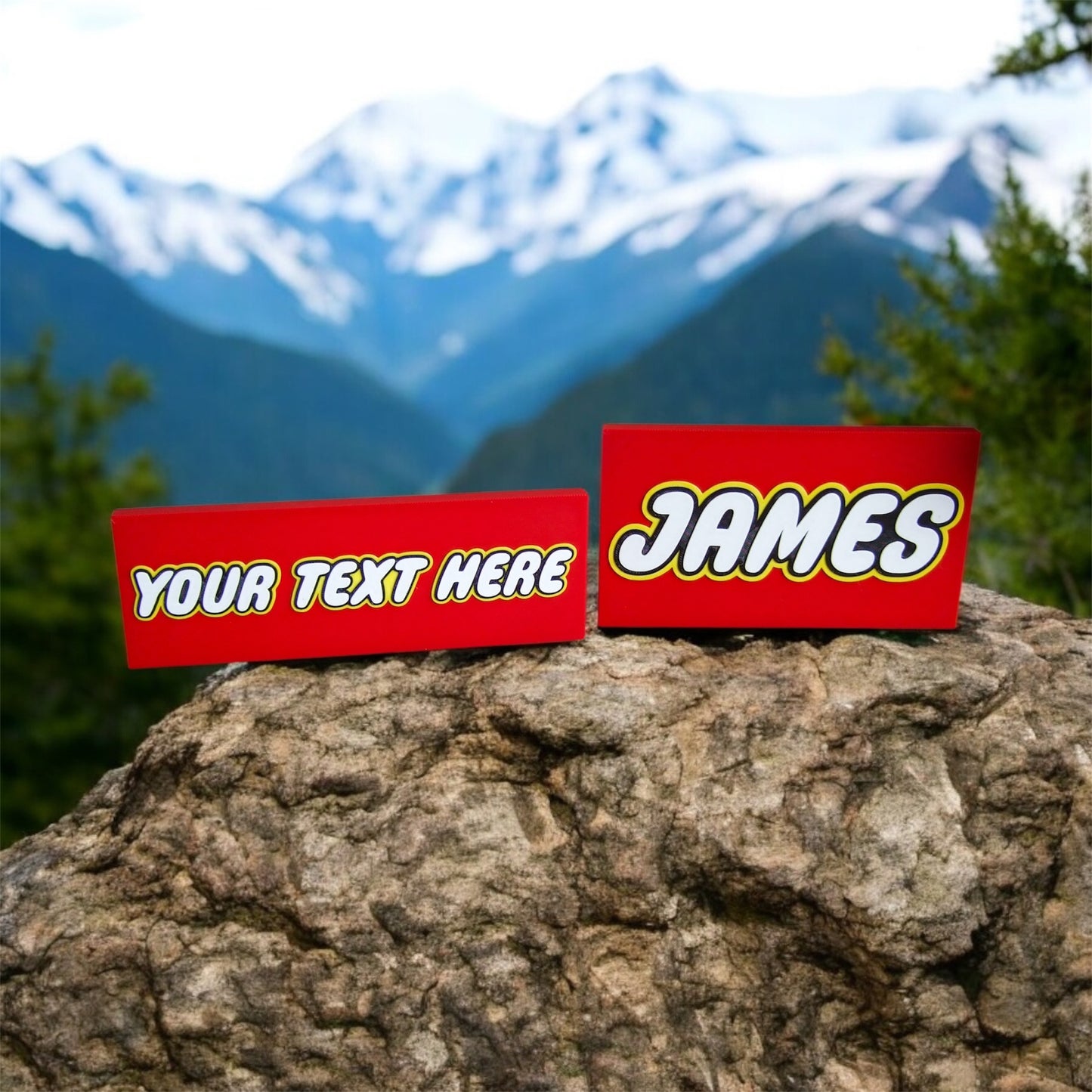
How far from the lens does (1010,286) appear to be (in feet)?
69.8

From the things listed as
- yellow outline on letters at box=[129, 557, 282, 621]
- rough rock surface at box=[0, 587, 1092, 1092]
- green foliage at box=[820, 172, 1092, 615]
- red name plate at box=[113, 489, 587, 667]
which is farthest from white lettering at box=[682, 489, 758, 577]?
green foliage at box=[820, 172, 1092, 615]

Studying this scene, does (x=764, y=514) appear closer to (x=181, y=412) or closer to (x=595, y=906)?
(x=595, y=906)

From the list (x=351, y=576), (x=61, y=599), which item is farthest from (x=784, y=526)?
(x=61, y=599)

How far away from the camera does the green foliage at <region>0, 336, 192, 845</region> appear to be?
99.2 feet

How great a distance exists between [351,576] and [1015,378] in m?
18.9

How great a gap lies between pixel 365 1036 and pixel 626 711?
2.04 m

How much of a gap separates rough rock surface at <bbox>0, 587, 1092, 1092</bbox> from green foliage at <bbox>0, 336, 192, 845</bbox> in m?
26.1

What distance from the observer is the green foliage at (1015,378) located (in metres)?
16.7

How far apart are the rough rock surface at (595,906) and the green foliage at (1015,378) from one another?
1073cm

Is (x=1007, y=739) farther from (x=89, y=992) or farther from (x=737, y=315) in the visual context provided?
(x=737, y=315)

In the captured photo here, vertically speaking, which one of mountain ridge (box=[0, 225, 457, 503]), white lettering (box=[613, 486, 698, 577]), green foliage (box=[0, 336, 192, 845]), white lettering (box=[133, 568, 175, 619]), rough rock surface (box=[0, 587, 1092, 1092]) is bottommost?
rough rock surface (box=[0, 587, 1092, 1092])

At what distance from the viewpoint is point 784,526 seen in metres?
6.20

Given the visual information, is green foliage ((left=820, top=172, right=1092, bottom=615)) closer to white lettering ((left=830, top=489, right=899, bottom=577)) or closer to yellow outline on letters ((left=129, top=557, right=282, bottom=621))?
white lettering ((left=830, top=489, right=899, bottom=577))

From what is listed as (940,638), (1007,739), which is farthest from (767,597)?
(1007,739)
